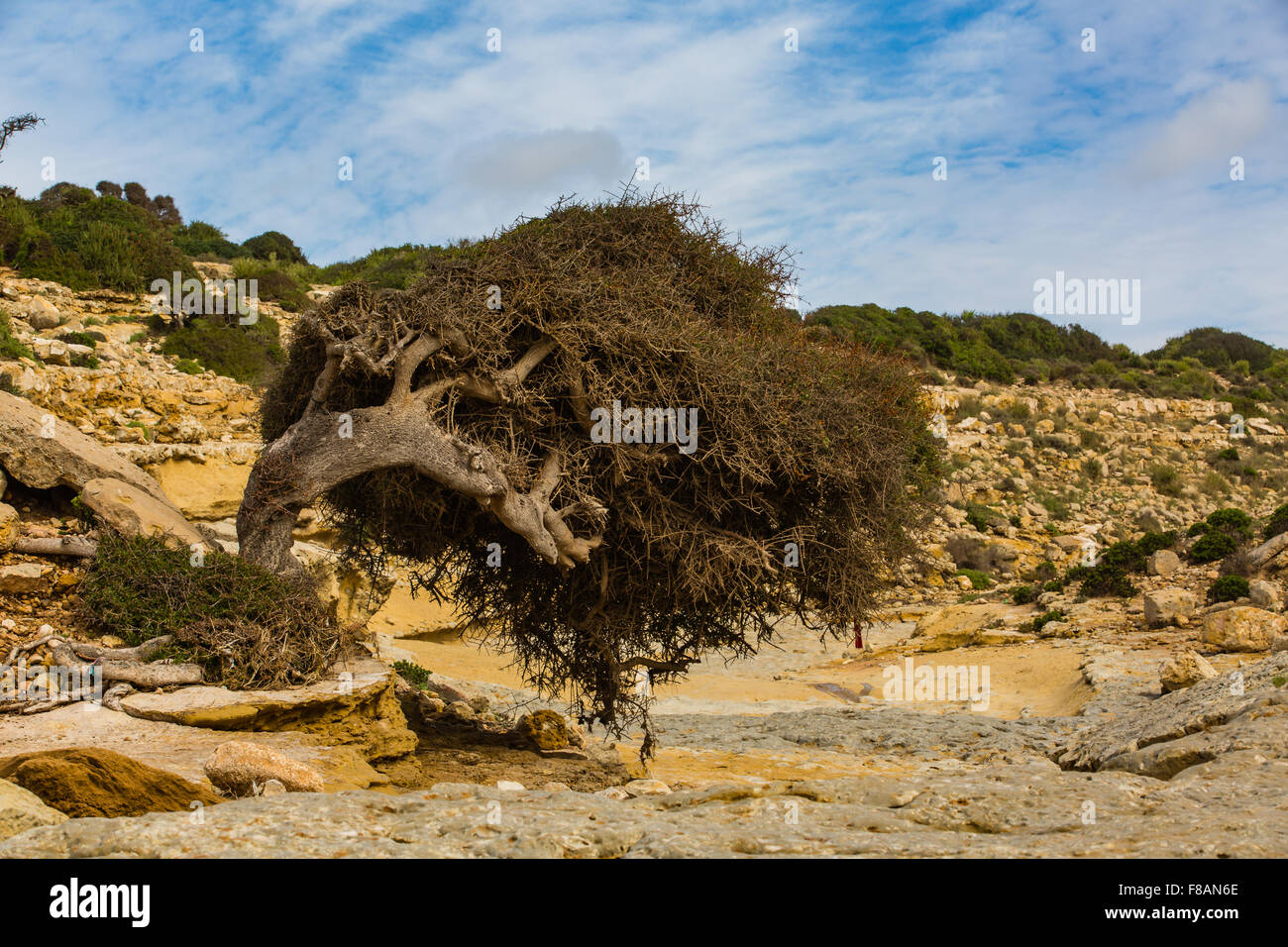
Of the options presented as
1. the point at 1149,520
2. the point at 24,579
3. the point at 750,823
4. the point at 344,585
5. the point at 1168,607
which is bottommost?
the point at 1168,607

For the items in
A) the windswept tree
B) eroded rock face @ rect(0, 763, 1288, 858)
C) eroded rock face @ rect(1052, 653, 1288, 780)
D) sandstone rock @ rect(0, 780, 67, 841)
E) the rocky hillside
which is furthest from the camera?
the windswept tree

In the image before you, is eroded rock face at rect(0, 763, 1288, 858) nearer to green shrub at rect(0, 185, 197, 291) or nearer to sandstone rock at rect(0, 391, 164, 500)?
sandstone rock at rect(0, 391, 164, 500)

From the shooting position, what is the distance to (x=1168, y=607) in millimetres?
18188

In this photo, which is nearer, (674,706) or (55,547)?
(55,547)

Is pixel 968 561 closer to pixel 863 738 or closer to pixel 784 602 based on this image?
pixel 863 738

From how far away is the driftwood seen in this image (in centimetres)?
768

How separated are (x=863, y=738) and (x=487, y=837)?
32.9ft

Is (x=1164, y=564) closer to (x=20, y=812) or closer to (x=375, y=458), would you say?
(x=375, y=458)

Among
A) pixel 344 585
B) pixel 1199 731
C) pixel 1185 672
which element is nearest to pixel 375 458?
pixel 1199 731

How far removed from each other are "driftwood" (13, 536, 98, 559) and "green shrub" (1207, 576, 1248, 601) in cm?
1788

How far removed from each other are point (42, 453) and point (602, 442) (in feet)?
16.4

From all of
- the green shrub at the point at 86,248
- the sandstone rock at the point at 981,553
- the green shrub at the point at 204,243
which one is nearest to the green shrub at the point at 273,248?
the green shrub at the point at 204,243

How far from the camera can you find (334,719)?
6988 millimetres

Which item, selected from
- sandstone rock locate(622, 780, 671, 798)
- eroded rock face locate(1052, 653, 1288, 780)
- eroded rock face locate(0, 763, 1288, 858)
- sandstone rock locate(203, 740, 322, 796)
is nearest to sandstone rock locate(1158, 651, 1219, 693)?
eroded rock face locate(1052, 653, 1288, 780)
